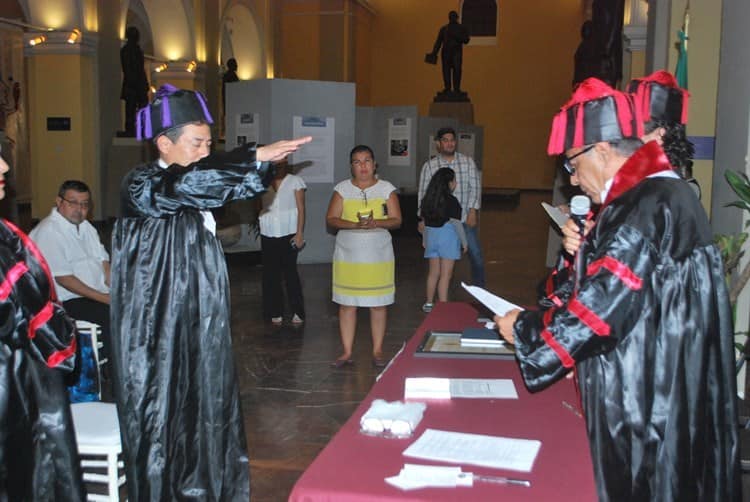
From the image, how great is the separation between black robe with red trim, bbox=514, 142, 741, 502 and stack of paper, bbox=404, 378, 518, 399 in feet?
1.11

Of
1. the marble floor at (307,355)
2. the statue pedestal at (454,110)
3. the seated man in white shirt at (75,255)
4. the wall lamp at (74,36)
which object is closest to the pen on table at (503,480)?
the marble floor at (307,355)

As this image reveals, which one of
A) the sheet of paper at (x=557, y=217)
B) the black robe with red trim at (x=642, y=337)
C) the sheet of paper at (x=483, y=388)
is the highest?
the sheet of paper at (x=557, y=217)

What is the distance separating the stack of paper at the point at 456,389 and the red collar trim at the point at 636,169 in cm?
70

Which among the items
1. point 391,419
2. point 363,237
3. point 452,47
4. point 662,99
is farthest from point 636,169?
point 452,47

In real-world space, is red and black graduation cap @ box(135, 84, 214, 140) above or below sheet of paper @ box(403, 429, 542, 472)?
above

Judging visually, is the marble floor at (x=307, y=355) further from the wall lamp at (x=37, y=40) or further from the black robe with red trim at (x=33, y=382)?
the wall lamp at (x=37, y=40)

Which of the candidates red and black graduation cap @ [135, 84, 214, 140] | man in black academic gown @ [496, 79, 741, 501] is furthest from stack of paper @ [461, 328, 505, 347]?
red and black graduation cap @ [135, 84, 214, 140]

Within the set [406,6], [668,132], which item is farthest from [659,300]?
[406,6]

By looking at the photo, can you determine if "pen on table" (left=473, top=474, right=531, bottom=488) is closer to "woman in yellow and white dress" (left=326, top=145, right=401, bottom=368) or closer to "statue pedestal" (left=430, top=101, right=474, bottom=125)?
"woman in yellow and white dress" (left=326, top=145, right=401, bottom=368)

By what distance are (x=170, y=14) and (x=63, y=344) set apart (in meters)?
15.8

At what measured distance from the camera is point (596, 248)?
2.13 metres

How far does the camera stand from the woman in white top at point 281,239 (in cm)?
679

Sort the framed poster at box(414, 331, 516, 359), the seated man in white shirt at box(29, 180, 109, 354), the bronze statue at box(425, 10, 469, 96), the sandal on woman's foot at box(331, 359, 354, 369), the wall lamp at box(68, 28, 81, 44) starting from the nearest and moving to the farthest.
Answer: the framed poster at box(414, 331, 516, 359) → the seated man in white shirt at box(29, 180, 109, 354) → the sandal on woman's foot at box(331, 359, 354, 369) → the wall lamp at box(68, 28, 81, 44) → the bronze statue at box(425, 10, 469, 96)

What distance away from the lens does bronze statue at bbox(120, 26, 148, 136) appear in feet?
48.0
